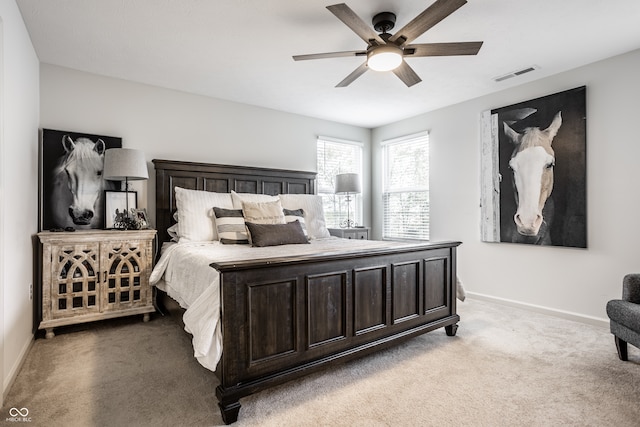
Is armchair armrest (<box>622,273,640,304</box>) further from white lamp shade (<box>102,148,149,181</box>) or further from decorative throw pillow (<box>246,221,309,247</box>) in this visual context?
white lamp shade (<box>102,148,149,181</box>)

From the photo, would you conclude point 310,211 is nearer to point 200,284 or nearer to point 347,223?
point 347,223

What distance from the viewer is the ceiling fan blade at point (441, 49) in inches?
86.9

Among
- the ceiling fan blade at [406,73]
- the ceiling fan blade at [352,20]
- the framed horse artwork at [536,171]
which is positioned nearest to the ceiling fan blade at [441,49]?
the ceiling fan blade at [406,73]

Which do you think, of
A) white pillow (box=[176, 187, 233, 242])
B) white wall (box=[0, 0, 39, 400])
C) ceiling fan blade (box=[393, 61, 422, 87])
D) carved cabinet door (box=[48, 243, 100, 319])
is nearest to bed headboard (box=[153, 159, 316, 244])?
white pillow (box=[176, 187, 233, 242])

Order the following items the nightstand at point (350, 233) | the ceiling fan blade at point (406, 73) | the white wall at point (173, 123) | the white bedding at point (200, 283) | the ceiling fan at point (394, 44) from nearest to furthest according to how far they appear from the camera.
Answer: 1. the white bedding at point (200, 283)
2. the ceiling fan at point (394, 44)
3. the ceiling fan blade at point (406, 73)
4. the white wall at point (173, 123)
5. the nightstand at point (350, 233)

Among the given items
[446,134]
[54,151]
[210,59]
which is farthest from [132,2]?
[446,134]

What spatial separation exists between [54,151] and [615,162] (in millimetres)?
5330

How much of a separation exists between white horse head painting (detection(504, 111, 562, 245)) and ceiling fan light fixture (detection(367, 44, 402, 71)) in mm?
2145

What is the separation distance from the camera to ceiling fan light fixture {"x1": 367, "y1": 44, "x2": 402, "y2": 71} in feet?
7.46

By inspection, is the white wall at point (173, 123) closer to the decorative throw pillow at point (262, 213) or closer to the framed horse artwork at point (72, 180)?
the framed horse artwork at point (72, 180)

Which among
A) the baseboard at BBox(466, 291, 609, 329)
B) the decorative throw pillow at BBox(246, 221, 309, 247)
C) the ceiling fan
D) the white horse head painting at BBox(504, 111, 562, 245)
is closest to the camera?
the ceiling fan

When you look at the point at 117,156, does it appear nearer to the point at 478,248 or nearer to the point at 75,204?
the point at 75,204

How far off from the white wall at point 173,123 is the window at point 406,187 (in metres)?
1.26

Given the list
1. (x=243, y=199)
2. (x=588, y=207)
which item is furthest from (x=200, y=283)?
(x=588, y=207)
